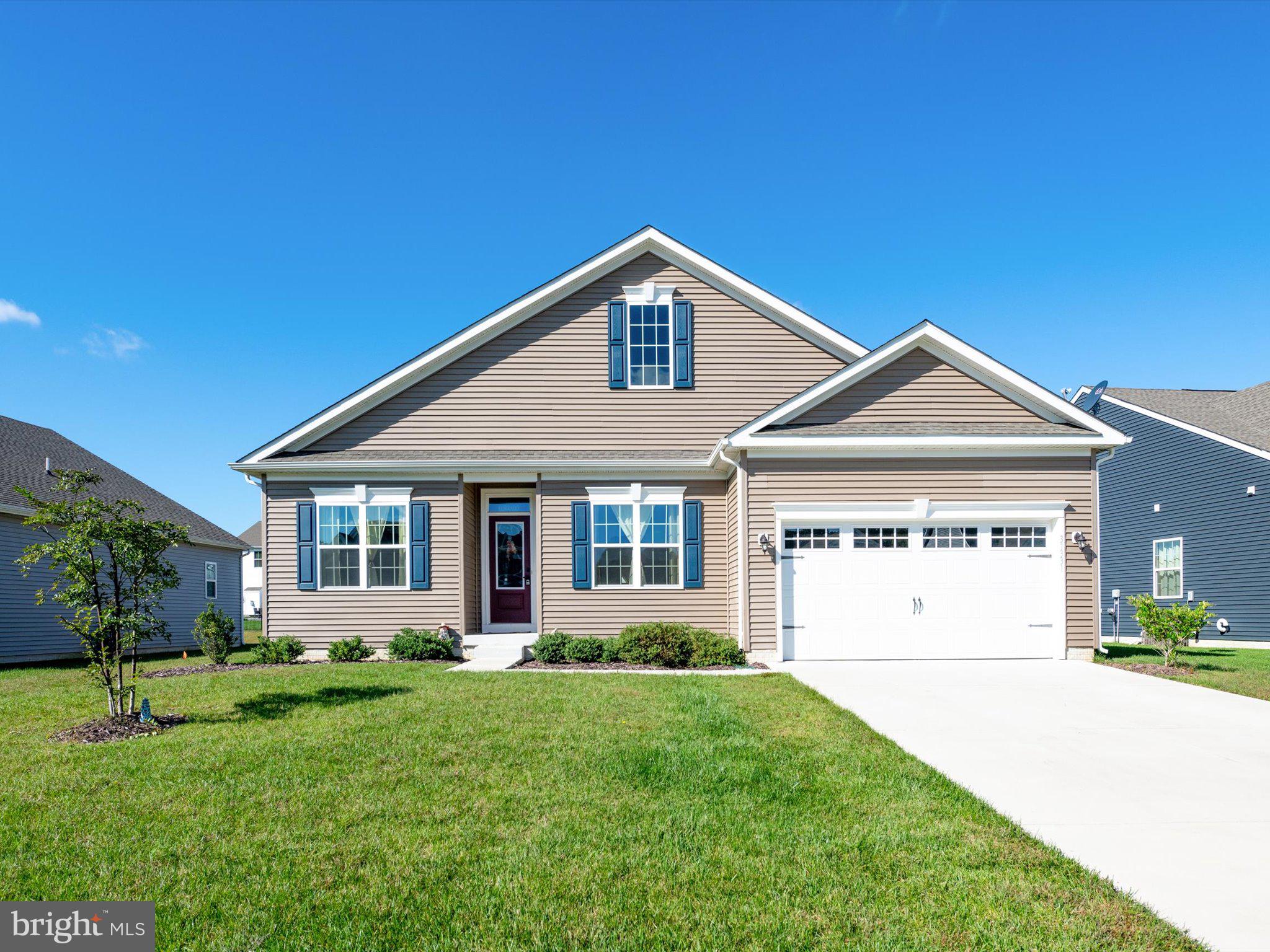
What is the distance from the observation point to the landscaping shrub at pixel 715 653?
39.2 feet

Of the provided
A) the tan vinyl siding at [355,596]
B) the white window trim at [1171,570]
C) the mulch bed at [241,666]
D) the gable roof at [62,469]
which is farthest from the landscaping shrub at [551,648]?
the white window trim at [1171,570]

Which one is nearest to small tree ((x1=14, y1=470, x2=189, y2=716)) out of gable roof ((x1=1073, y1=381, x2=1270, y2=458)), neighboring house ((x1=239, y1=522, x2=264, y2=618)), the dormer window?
the dormer window

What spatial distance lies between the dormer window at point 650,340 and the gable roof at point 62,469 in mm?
11593

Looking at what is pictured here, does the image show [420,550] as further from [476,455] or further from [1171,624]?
[1171,624]

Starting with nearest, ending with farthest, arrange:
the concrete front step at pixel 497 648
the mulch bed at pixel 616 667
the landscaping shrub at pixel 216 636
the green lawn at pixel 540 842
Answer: the green lawn at pixel 540 842 → the mulch bed at pixel 616 667 → the concrete front step at pixel 497 648 → the landscaping shrub at pixel 216 636

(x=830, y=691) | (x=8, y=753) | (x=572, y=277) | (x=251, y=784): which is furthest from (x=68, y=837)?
(x=572, y=277)

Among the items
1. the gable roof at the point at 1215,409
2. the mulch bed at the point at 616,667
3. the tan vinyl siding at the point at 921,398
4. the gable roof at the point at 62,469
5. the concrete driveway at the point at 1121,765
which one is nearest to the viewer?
the concrete driveway at the point at 1121,765

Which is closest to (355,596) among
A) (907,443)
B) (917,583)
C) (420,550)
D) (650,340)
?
(420,550)

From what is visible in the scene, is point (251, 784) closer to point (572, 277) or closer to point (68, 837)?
point (68, 837)

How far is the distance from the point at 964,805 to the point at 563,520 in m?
9.86

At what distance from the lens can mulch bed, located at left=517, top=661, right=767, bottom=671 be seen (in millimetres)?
11789

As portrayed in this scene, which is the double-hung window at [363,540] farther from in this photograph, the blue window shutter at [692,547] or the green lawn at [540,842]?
the green lawn at [540,842]

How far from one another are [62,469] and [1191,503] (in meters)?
27.2

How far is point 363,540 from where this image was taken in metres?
14.1
